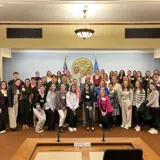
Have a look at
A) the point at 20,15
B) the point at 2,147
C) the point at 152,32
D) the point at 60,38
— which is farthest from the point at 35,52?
the point at 2,147

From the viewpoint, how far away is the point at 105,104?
22.9ft

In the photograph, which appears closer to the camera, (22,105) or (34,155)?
(34,155)

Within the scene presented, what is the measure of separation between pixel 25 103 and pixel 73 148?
167 inches

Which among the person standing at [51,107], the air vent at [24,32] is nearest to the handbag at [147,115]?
the person standing at [51,107]

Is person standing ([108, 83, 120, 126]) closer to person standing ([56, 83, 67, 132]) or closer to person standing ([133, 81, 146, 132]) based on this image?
person standing ([133, 81, 146, 132])

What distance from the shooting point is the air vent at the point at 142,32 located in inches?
341

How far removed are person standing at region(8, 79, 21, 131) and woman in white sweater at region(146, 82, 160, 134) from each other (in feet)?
12.8

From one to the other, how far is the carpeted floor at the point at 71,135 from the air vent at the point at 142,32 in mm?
3475

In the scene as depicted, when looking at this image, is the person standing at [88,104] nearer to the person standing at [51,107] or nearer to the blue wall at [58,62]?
the person standing at [51,107]

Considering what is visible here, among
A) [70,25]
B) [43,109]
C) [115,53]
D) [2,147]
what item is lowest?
[2,147]

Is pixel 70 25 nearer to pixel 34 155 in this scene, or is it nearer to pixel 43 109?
pixel 43 109

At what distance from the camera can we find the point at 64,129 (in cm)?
713

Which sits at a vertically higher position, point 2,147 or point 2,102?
point 2,102

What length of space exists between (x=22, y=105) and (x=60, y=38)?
3.02 metres
